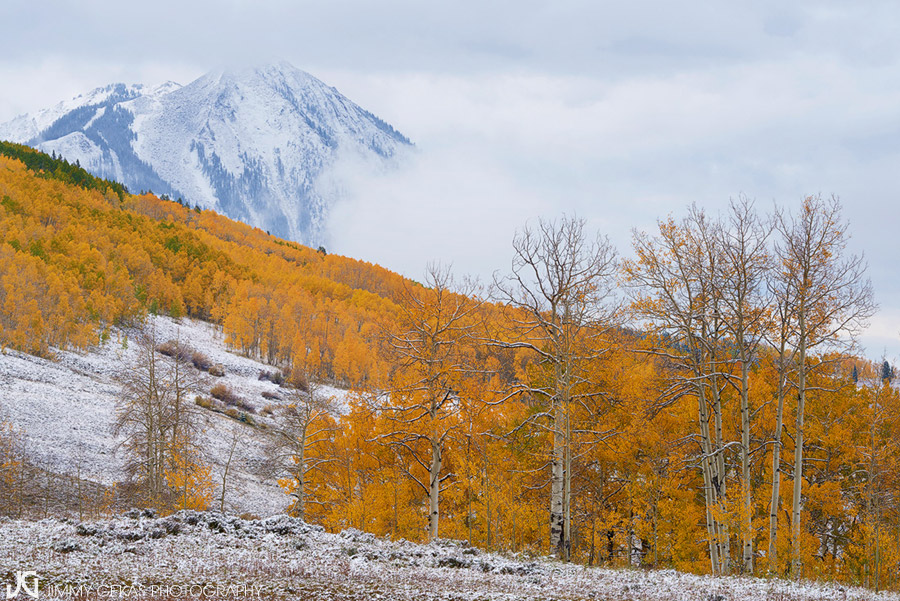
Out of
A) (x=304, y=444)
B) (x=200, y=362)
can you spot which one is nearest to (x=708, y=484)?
(x=304, y=444)

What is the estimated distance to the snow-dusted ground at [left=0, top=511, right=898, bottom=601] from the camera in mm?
10562

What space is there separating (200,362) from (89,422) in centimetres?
3702

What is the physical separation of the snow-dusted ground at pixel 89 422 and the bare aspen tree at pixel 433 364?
65.8ft

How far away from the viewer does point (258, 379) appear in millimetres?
93875

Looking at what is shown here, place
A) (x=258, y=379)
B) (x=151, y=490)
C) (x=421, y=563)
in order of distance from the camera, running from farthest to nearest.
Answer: (x=258, y=379) → (x=151, y=490) → (x=421, y=563)

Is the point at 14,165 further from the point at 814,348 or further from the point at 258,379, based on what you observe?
the point at 814,348

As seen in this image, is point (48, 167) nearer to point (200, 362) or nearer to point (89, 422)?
point (200, 362)

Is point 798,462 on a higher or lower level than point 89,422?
higher

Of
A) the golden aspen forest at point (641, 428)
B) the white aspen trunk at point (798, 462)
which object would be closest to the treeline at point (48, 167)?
the golden aspen forest at point (641, 428)

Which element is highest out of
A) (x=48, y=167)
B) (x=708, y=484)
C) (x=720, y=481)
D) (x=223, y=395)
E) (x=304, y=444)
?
(x=48, y=167)

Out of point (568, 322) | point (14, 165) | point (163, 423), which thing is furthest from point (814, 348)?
point (14, 165)

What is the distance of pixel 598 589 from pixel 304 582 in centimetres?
568

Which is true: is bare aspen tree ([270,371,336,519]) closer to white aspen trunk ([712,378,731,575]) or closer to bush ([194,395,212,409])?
white aspen trunk ([712,378,731,575])

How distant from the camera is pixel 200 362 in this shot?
89.0 metres
